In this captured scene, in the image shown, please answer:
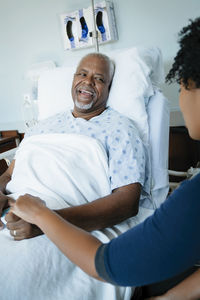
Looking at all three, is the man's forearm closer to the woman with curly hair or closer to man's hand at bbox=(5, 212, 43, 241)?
man's hand at bbox=(5, 212, 43, 241)

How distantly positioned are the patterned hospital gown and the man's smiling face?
0.06 m

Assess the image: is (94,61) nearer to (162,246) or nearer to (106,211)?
(106,211)

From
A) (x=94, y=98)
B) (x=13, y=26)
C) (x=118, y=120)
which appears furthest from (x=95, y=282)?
(x=13, y=26)

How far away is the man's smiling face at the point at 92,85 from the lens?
1.47m

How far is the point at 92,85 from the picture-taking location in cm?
149

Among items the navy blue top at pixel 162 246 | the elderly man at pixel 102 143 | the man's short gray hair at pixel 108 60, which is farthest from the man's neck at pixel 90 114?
the navy blue top at pixel 162 246

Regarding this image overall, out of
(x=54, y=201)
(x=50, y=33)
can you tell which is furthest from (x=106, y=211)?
(x=50, y=33)

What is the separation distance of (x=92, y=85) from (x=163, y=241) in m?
1.10

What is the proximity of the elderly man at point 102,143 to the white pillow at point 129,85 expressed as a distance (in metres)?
0.06

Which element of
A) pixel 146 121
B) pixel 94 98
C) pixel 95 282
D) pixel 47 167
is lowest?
pixel 95 282

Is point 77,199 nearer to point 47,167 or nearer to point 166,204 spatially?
point 47,167

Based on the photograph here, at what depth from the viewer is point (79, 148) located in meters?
1.25

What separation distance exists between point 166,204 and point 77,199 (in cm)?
60

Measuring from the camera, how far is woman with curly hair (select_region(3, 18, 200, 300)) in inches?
20.7
